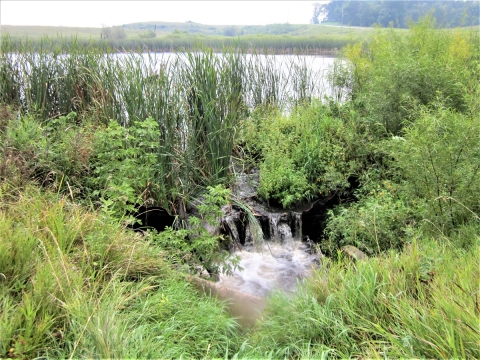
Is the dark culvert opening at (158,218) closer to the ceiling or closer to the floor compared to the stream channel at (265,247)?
closer to the ceiling

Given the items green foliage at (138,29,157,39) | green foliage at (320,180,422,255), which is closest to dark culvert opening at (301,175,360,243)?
green foliage at (320,180,422,255)

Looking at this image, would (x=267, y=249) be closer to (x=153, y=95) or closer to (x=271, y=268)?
(x=271, y=268)

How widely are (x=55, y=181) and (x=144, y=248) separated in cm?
138

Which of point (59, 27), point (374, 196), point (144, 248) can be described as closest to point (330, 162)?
point (374, 196)

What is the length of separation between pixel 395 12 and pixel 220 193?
663cm

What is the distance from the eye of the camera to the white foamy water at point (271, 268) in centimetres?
363

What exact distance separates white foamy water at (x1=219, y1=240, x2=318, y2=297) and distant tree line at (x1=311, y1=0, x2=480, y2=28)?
490 centimetres

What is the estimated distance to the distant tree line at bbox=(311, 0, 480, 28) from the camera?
6.92m

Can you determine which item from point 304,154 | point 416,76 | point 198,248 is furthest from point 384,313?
point 416,76

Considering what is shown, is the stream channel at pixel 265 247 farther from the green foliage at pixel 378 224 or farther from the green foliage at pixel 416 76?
the green foliage at pixel 416 76

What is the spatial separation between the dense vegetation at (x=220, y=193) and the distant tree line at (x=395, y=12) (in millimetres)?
482

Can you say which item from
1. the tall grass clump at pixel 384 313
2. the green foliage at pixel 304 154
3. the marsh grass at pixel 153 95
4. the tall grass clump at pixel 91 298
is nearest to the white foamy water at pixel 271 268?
the green foliage at pixel 304 154

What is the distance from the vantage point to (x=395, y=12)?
7484mm

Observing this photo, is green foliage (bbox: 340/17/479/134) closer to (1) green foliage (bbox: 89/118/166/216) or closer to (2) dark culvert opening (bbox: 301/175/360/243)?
(2) dark culvert opening (bbox: 301/175/360/243)
